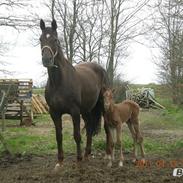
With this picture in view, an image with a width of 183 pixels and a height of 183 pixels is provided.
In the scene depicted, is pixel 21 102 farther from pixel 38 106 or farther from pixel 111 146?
pixel 111 146

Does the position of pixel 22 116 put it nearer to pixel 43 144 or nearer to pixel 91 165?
pixel 43 144

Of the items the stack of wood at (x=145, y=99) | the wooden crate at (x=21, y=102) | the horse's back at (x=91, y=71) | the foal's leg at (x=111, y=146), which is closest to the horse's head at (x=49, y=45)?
the horse's back at (x=91, y=71)

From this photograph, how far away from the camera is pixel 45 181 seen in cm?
632

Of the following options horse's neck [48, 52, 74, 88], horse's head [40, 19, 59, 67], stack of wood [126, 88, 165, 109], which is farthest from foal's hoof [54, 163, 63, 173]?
stack of wood [126, 88, 165, 109]

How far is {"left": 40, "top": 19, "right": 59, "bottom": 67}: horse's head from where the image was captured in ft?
21.8

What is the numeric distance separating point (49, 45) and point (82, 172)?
7.39 ft

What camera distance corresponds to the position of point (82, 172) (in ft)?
22.3

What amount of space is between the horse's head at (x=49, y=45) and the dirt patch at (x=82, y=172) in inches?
74.6

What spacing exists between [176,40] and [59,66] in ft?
18.2

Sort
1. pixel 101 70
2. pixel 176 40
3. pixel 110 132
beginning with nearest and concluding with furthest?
pixel 110 132 → pixel 101 70 → pixel 176 40

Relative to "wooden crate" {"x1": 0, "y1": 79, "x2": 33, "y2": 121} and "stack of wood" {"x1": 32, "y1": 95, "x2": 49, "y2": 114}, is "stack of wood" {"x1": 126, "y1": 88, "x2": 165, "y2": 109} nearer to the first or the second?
"stack of wood" {"x1": 32, "y1": 95, "x2": 49, "y2": 114}

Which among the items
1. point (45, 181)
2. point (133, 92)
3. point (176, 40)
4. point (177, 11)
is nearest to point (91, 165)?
point (45, 181)

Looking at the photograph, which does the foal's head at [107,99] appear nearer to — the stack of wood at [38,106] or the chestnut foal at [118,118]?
the chestnut foal at [118,118]

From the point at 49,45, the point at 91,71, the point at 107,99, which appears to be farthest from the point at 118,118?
the point at 49,45
